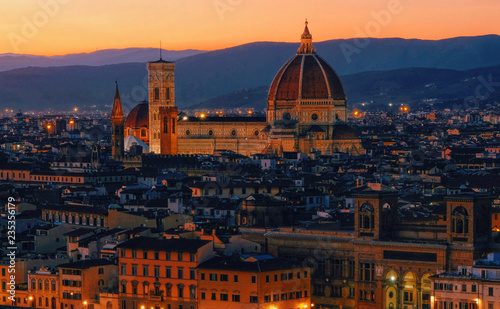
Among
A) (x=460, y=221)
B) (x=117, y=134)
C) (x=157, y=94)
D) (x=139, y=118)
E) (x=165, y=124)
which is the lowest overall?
(x=460, y=221)

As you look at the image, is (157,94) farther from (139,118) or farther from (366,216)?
(366,216)

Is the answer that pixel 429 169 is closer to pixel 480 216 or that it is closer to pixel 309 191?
pixel 309 191

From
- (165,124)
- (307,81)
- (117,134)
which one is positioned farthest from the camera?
(307,81)

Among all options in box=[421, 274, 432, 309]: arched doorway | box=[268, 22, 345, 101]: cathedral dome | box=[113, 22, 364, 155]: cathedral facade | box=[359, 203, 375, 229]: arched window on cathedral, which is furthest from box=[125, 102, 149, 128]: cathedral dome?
box=[421, 274, 432, 309]: arched doorway

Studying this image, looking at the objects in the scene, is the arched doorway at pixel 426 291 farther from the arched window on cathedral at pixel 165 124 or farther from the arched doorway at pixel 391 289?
the arched window on cathedral at pixel 165 124

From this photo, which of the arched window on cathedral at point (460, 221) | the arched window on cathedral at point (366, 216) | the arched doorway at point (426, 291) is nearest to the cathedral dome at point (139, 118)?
the arched window on cathedral at point (366, 216)

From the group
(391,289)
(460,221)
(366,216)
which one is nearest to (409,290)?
(391,289)

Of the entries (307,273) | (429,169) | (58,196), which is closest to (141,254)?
(307,273)
